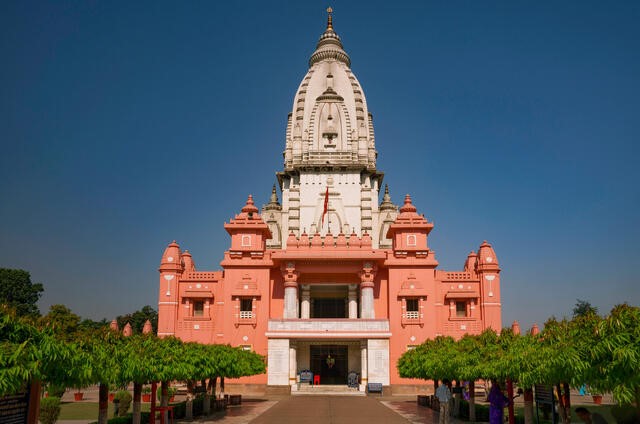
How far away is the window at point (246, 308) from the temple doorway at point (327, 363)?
17.4ft

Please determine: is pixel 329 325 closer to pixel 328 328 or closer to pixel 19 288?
pixel 328 328

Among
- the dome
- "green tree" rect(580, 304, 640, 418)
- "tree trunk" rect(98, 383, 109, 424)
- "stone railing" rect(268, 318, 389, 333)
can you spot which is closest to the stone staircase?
"stone railing" rect(268, 318, 389, 333)

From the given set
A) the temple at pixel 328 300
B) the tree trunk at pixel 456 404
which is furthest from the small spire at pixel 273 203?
the tree trunk at pixel 456 404

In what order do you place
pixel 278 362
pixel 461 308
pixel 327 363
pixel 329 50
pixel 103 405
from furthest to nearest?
pixel 329 50, pixel 461 308, pixel 327 363, pixel 278 362, pixel 103 405

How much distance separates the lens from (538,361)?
47.3ft

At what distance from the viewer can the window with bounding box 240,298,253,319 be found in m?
41.2

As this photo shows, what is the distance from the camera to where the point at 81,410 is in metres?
30.2

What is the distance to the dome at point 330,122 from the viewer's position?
57.9 metres

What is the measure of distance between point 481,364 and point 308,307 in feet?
78.7

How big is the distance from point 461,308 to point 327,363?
433 inches

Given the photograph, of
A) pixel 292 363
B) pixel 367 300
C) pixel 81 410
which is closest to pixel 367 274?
pixel 367 300

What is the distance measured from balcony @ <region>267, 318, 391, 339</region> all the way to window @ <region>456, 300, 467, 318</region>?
7156 mm

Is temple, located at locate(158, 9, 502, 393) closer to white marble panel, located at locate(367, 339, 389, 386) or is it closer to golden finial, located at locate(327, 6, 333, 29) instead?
white marble panel, located at locate(367, 339, 389, 386)

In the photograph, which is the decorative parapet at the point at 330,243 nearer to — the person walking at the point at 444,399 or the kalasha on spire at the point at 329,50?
the person walking at the point at 444,399
